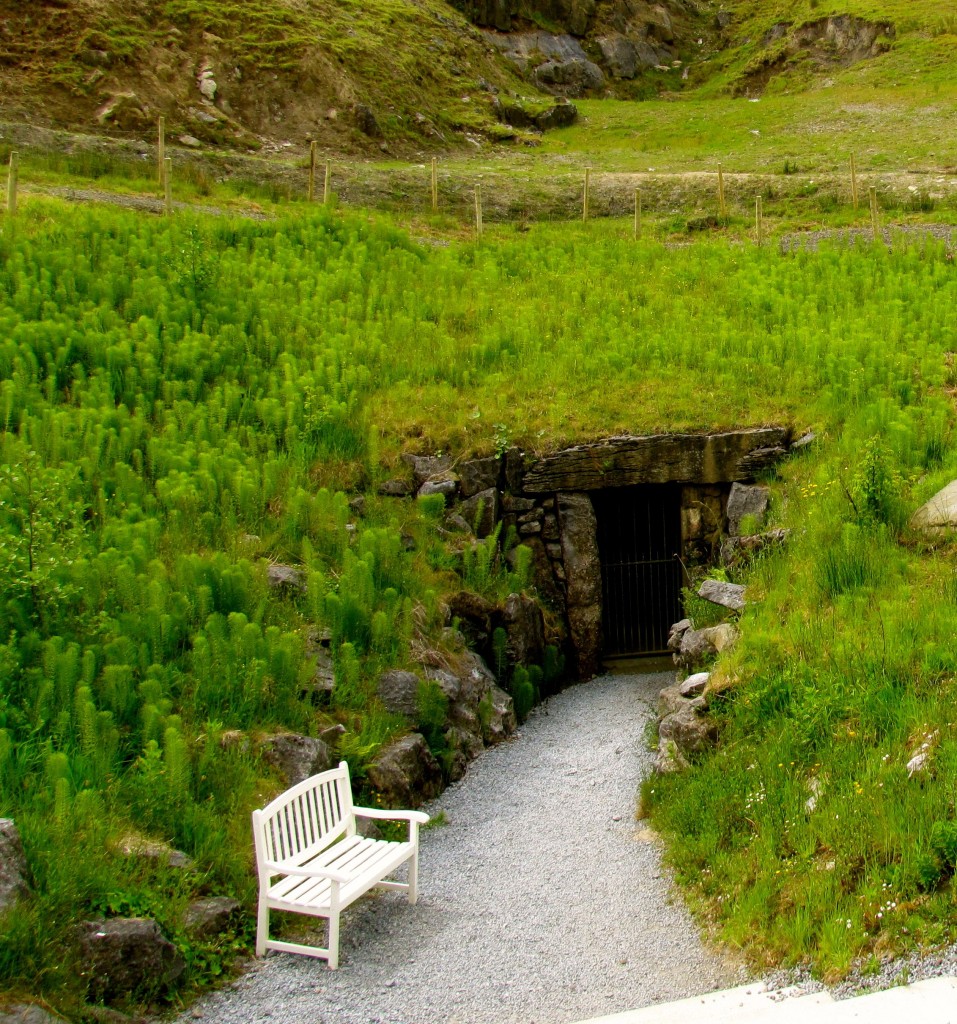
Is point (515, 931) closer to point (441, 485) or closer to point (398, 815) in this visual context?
point (398, 815)

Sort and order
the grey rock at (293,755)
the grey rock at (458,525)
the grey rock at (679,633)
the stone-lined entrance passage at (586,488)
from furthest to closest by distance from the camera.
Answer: the stone-lined entrance passage at (586,488)
the grey rock at (458,525)
the grey rock at (679,633)
the grey rock at (293,755)

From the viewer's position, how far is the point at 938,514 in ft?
38.2

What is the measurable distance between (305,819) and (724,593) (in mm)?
5900

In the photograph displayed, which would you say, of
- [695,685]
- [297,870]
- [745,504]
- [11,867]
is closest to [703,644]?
[695,685]

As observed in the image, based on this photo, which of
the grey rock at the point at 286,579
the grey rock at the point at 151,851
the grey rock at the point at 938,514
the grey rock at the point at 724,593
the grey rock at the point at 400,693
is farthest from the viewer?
the grey rock at the point at 724,593

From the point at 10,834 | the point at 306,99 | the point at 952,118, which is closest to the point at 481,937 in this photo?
the point at 10,834

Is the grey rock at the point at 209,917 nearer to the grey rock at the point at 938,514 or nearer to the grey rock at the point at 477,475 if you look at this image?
the grey rock at the point at 477,475

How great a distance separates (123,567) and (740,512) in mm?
7755

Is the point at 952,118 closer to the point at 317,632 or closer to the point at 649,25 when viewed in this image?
the point at 649,25

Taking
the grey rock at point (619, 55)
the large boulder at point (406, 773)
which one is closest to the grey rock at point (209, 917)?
the large boulder at point (406, 773)

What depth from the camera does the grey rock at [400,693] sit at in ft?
32.8

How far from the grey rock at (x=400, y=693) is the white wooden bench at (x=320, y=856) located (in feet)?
5.48

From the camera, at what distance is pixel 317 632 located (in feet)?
34.1

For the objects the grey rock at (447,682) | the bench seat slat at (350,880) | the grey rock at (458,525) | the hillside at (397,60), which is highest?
the hillside at (397,60)
